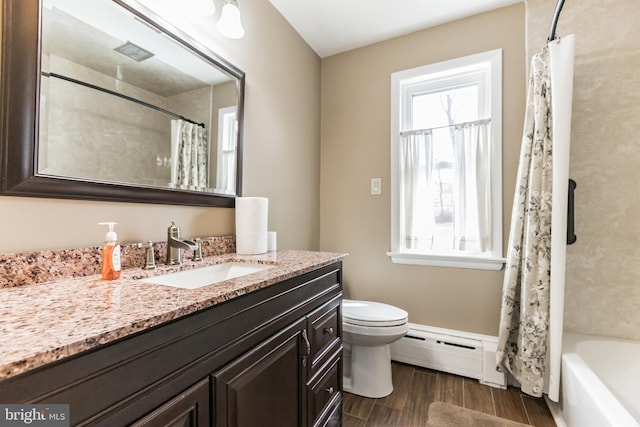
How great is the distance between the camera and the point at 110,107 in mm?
1031

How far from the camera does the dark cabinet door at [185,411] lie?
1.89ft

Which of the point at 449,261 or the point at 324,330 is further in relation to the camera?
the point at 449,261

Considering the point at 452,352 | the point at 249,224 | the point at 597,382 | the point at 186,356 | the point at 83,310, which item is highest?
the point at 249,224

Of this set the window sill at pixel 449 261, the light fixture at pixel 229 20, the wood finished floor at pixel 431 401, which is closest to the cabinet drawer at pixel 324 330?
the wood finished floor at pixel 431 401

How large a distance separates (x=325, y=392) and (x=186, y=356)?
0.88 meters

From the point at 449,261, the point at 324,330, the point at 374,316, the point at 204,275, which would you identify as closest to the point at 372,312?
the point at 374,316

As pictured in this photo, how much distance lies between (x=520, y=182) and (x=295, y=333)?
4.99 ft

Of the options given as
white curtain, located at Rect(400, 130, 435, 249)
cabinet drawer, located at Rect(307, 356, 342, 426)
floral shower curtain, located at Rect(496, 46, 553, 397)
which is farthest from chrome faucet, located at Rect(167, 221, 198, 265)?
floral shower curtain, located at Rect(496, 46, 553, 397)

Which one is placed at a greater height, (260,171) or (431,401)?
(260,171)

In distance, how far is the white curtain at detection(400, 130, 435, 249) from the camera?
2.16 metres

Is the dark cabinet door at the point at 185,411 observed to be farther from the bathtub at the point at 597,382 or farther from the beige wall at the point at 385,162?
the beige wall at the point at 385,162

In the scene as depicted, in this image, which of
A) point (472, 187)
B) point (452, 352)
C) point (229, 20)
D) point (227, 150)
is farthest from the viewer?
point (472, 187)

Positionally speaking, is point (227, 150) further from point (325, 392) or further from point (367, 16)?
point (367, 16)

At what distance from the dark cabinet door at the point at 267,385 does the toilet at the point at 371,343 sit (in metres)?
0.64
